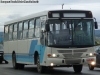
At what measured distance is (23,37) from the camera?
23.6 meters

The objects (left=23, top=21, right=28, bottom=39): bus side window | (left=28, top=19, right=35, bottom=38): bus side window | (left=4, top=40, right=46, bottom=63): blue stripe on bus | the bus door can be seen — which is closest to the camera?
the bus door

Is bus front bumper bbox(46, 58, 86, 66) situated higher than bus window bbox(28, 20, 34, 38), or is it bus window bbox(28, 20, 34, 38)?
bus window bbox(28, 20, 34, 38)

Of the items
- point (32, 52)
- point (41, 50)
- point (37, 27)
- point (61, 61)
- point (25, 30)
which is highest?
point (37, 27)

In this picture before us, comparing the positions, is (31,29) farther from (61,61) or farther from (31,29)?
(61,61)

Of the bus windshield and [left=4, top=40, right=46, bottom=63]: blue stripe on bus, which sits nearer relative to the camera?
the bus windshield

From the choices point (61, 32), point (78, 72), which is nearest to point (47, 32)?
point (61, 32)

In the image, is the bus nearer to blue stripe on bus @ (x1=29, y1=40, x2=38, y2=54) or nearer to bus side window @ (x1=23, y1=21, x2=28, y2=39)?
blue stripe on bus @ (x1=29, y1=40, x2=38, y2=54)

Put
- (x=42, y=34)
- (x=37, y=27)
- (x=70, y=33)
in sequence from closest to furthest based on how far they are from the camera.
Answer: (x=70, y=33) < (x=42, y=34) < (x=37, y=27)

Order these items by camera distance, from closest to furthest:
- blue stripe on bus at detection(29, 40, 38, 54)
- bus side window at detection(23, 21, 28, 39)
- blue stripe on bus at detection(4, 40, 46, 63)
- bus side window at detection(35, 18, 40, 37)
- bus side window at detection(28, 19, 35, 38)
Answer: blue stripe on bus at detection(4, 40, 46, 63) < bus side window at detection(35, 18, 40, 37) < blue stripe on bus at detection(29, 40, 38, 54) < bus side window at detection(28, 19, 35, 38) < bus side window at detection(23, 21, 28, 39)

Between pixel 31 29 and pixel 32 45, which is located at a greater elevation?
pixel 31 29

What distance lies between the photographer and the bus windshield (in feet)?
61.5

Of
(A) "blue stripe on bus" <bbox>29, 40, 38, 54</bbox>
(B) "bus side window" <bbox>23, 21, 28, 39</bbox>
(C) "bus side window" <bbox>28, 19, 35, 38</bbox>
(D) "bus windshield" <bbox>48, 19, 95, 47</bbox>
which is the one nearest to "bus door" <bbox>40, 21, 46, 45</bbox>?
(D) "bus windshield" <bbox>48, 19, 95, 47</bbox>

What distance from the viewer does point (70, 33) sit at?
18875 millimetres

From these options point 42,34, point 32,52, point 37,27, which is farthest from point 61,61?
point 32,52
